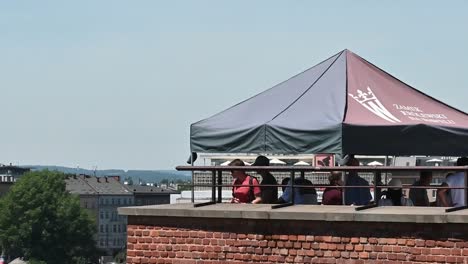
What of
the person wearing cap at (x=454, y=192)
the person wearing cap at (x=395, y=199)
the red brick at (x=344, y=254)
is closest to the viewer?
the red brick at (x=344, y=254)

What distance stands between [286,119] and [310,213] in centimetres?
146

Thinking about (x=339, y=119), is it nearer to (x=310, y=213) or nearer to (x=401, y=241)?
(x=310, y=213)

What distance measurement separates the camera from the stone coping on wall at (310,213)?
41.5 feet

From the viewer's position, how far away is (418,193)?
14.5m

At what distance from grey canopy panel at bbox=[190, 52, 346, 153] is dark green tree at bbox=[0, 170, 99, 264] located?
503 ft

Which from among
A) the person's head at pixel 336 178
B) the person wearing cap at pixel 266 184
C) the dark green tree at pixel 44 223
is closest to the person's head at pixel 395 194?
the person's head at pixel 336 178

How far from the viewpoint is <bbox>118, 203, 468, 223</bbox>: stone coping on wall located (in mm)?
12656

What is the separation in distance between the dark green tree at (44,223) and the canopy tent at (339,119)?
6045 inches

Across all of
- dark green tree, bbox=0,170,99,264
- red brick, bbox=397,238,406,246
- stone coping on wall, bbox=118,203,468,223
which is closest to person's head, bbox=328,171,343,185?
stone coping on wall, bbox=118,203,468,223

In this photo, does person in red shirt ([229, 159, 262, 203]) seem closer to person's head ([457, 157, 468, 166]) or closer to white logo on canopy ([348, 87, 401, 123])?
white logo on canopy ([348, 87, 401, 123])

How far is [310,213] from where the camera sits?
1330cm

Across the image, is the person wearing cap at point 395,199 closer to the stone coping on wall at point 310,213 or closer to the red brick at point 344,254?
the stone coping on wall at point 310,213

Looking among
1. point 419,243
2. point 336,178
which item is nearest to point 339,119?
point 336,178

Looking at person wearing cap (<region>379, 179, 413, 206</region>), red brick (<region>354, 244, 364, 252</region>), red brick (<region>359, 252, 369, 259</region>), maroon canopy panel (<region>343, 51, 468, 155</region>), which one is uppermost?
maroon canopy panel (<region>343, 51, 468, 155</region>)
